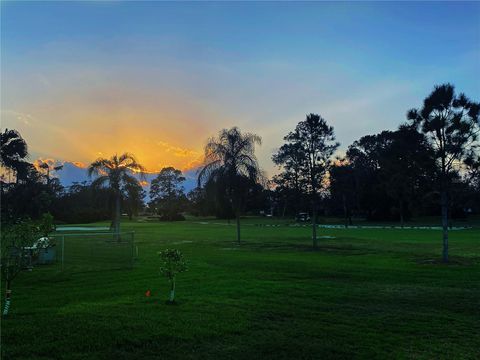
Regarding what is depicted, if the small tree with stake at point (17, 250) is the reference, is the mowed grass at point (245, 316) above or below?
below

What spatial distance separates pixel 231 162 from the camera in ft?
110

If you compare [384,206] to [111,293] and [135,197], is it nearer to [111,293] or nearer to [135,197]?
[135,197]

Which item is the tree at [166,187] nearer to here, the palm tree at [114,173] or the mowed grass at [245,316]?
the palm tree at [114,173]

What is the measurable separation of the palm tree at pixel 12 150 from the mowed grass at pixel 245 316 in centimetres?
2795

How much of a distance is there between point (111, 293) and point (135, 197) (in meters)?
29.6

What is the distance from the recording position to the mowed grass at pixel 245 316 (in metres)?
6.91

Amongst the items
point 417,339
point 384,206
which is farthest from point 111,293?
point 384,206

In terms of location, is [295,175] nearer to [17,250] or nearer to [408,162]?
[408,162]

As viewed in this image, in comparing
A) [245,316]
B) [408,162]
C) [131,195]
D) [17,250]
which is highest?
[408,162]

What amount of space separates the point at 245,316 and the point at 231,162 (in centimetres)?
2496

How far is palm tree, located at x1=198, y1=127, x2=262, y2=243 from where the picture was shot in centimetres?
3350

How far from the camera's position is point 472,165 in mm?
20891

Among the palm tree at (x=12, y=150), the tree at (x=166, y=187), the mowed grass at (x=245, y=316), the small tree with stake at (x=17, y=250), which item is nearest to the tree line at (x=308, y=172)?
the palm tree at (x=12, y=150)

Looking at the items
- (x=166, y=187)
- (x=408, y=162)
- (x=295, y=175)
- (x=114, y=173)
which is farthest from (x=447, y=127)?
(x=166, y=187)
